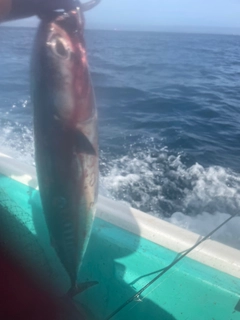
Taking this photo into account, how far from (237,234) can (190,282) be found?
1.27m

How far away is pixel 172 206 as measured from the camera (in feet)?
13.2

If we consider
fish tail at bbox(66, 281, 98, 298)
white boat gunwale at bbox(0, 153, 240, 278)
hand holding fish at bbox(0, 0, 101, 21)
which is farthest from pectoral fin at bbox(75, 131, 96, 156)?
white boat gunwale at bbox(0, 153, 240, 278)

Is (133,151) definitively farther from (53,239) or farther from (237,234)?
(53,239)

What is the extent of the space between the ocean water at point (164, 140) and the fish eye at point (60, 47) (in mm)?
104

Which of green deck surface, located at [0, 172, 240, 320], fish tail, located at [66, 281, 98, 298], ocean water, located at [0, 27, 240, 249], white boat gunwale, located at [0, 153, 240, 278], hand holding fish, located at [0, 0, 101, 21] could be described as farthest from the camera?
ocean water, located at [0, 27, 240, 249]

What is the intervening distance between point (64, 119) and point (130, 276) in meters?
1.41

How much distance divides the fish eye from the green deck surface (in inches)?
52.7

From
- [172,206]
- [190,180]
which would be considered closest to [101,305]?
[172,206]

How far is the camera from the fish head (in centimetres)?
79

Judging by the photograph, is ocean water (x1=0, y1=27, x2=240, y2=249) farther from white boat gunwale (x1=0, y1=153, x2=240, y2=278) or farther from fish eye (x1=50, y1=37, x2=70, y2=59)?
white boat gunwale (x1=0, y1=153, x2=240, y2=278)

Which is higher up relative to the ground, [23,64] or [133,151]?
[23,64]

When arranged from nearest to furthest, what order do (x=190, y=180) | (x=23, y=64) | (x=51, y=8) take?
(x=51, y=8) → (x=190, y=180) → (x=23, y=64)

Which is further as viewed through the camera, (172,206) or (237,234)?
(172,206)

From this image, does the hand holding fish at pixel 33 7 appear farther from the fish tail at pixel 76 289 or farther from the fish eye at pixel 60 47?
the fish tail at pixel 76 289
